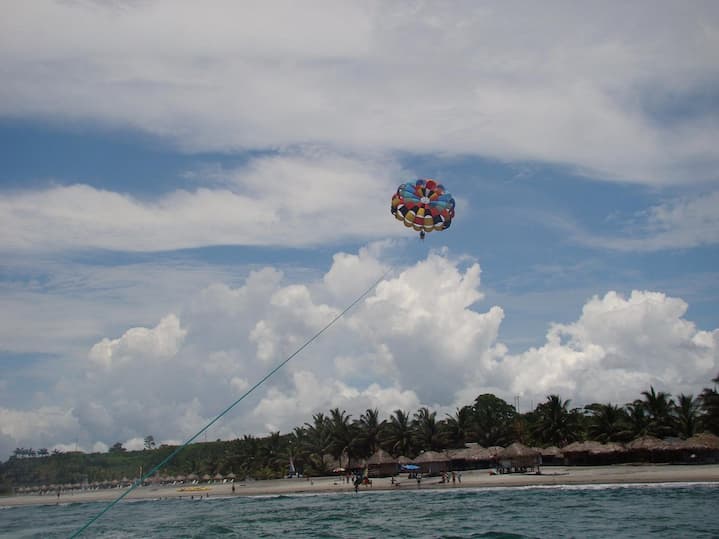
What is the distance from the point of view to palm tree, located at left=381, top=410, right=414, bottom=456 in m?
53.1

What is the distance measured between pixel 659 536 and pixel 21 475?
195ft

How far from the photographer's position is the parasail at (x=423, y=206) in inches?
885

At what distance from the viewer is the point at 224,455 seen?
6831 cm

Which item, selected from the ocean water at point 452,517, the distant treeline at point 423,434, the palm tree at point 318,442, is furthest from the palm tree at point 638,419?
the palm tree at point 318,442

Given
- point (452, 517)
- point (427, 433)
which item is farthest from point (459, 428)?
point (452, 517)

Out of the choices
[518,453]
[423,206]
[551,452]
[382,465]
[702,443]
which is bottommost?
[382,465]

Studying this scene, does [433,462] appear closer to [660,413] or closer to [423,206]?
[660,413]

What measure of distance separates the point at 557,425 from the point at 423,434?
1070cm

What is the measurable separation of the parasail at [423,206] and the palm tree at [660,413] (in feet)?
96.6

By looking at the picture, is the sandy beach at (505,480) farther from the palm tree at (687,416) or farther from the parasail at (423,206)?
the parasail at (423,206)

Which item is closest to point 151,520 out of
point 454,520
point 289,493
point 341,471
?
point 289,493

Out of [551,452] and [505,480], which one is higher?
[551,452]

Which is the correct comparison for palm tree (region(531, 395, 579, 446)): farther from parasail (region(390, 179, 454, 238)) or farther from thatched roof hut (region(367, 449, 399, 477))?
parasail (region(390, 179, 454, 238))

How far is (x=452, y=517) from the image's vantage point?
25875 mm
